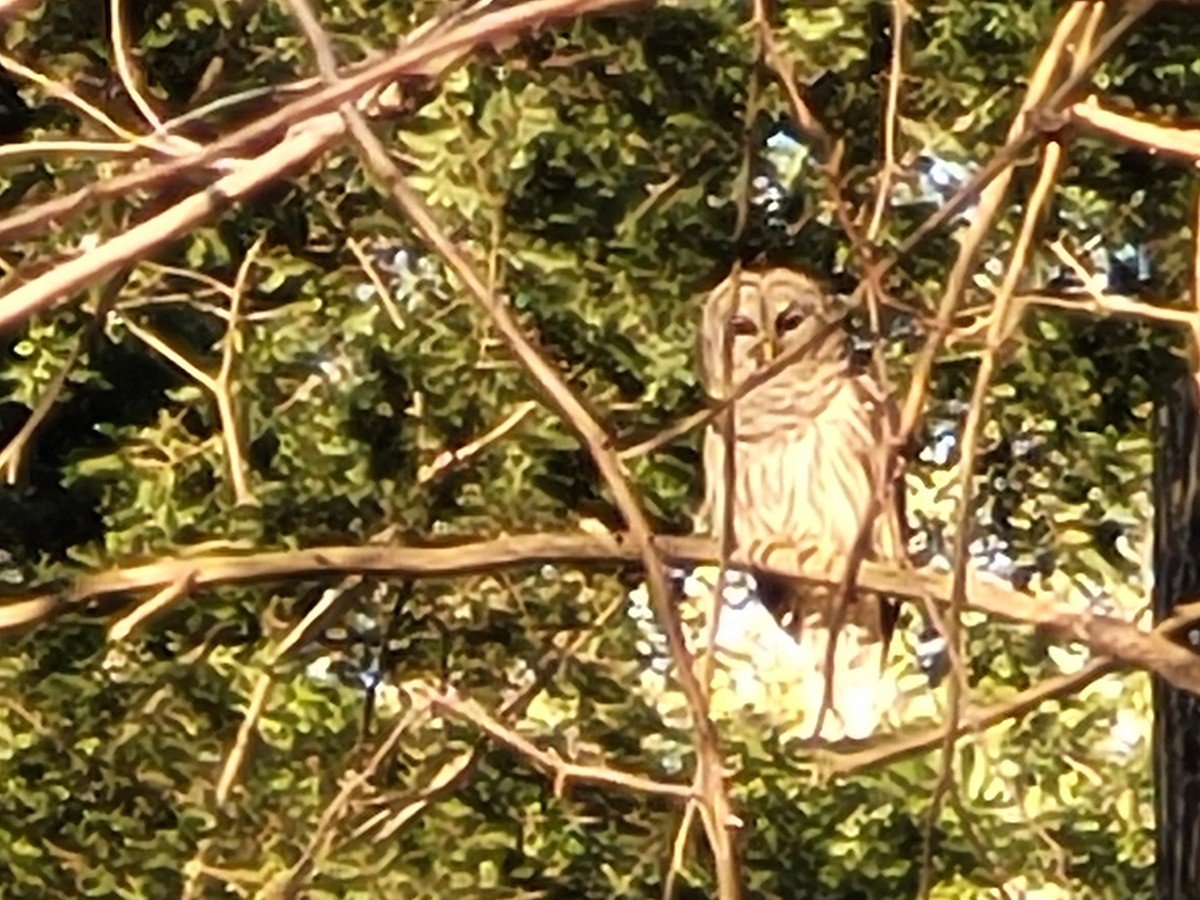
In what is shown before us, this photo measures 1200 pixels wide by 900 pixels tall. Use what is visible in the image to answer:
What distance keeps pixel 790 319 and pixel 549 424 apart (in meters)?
0.37

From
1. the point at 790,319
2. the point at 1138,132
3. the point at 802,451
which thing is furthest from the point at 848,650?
the point at 1138,132

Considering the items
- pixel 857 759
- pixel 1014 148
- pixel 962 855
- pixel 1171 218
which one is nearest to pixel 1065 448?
pixel 1171 218

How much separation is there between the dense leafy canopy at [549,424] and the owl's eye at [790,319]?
0.48 feet

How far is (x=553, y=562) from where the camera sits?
156 centimetres

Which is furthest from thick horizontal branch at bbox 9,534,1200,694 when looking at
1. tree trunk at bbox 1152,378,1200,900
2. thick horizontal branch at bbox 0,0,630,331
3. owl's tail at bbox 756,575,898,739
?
owl's tail at bbox 756,575,898,739

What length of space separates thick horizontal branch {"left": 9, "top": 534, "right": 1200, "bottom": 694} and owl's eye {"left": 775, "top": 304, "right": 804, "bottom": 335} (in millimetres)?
1598

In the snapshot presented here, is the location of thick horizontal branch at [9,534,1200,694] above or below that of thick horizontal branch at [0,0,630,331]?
below

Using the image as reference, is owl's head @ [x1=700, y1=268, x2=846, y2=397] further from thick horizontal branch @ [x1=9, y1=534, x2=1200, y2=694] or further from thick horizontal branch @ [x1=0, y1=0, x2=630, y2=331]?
thick horizontal branch @ [x1=0, y1=0, x2=630, y2=331]

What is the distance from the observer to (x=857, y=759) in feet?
5.00

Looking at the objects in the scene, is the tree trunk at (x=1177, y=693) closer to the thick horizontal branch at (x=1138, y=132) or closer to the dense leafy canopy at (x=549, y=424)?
the dense leafy canopy at (x=549, y=424)

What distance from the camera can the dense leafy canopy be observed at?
127 inches

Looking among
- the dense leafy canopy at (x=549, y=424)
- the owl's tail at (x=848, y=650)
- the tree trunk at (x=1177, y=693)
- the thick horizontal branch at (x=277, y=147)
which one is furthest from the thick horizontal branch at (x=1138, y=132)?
the dense leafy canopy at (x=549, y=424)

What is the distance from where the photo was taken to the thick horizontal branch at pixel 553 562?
1.43m

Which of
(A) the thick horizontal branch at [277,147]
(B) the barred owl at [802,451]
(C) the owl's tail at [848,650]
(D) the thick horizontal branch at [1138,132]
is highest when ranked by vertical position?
(A) the thick horizontal branch at [277,147]
